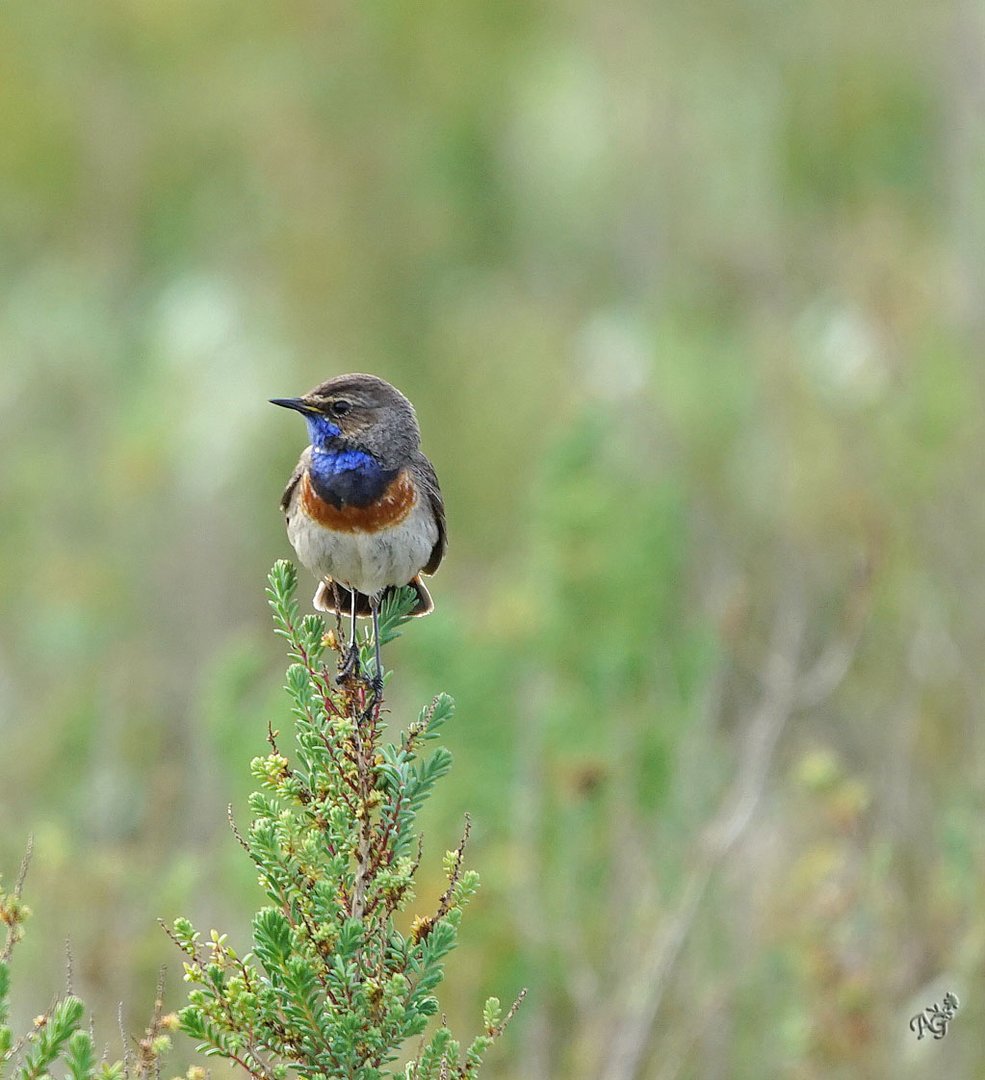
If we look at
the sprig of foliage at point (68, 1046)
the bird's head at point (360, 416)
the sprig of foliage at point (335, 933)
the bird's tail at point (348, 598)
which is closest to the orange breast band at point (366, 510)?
the bird's head at point (360, 416)

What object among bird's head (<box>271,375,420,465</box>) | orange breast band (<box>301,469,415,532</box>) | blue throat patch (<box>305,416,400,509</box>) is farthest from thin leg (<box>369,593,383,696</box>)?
bird's head (<box>271,375,420,465</box>)

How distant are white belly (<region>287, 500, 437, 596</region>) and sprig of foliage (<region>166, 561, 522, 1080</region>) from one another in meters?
1.75

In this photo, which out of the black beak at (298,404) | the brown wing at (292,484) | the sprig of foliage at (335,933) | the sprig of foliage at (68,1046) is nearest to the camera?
the sprig of foliage at (68,1046)

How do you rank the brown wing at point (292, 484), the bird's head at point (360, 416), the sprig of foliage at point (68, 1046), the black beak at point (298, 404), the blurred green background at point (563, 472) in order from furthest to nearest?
the blurred green background at point (563, 472), the brown wing at point (292, 484), the bird's head at point (360, 416), the black beak at point (298, 404), the sprig of foliage at point (68, 1046)

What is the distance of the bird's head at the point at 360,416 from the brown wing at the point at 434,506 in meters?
0.18

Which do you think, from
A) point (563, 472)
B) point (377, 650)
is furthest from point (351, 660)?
point (563, 472)

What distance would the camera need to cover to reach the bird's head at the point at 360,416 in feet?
22.7

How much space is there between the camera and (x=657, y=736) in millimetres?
11141

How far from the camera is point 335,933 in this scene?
469 cm

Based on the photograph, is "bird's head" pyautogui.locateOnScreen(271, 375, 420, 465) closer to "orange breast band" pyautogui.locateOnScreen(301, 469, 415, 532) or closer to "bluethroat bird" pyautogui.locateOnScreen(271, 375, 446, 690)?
"bluethroat bird" pyautogui.locateOnScreen(271, 375, 446, 690)

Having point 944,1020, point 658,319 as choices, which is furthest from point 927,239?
point 944,1020

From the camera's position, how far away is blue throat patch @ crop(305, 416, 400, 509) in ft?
22.9

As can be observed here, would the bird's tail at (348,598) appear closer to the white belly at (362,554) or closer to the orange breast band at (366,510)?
the white belly at (362,554)

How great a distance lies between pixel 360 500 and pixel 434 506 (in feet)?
1.34
